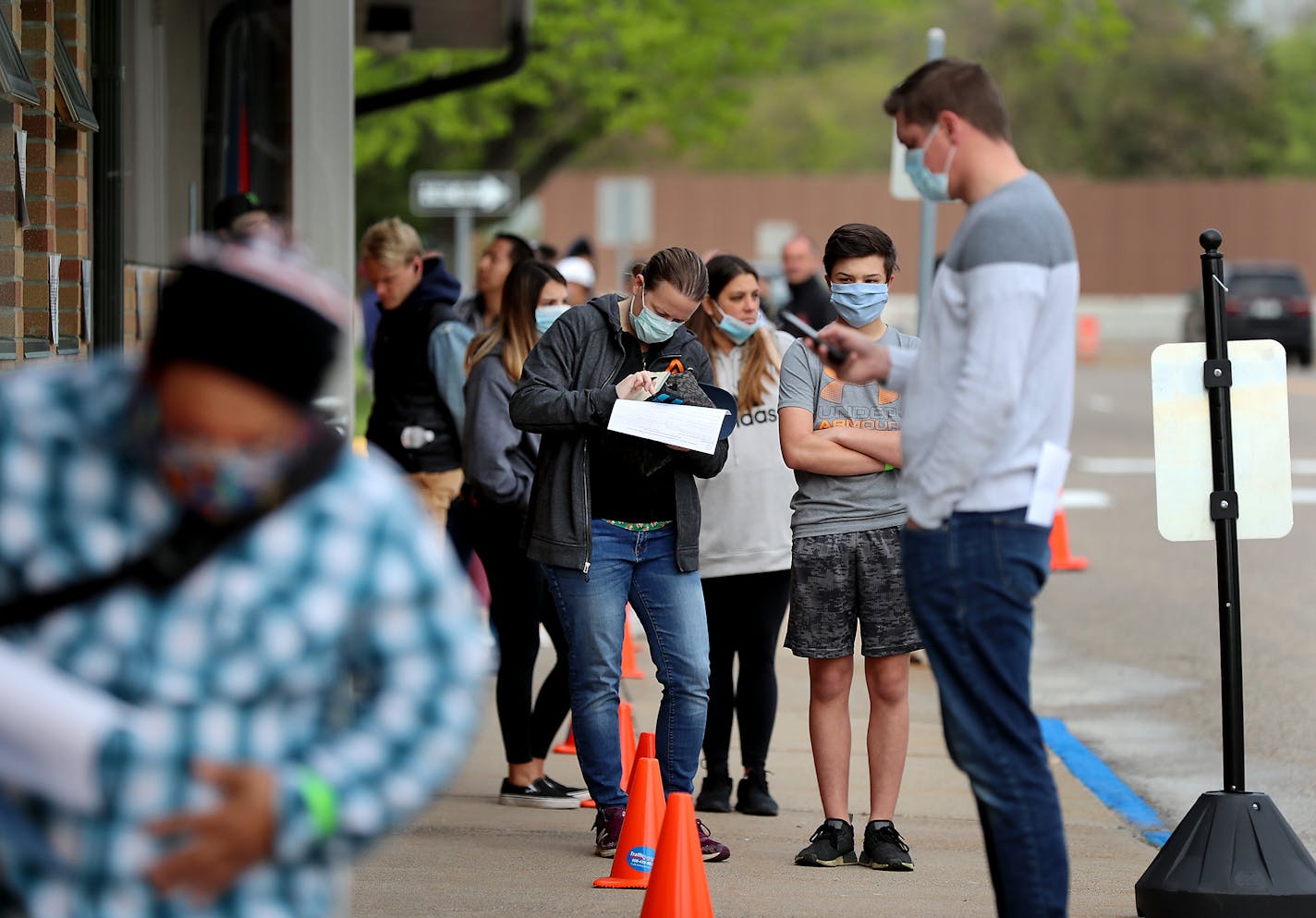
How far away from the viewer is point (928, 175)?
3.89 m

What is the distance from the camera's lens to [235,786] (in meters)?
2.19

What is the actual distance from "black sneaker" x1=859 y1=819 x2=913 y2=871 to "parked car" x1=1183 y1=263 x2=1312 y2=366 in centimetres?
3185

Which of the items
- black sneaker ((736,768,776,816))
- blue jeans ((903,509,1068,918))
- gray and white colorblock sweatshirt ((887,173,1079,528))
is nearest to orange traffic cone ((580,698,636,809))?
black sneaker ((736,768,776,816))

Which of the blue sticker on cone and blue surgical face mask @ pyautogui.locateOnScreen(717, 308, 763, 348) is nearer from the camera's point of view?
the blue sticker on cone

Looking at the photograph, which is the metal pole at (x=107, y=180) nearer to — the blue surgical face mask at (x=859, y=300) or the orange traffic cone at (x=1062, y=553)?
the blue surgical face mask at (x=859, y=300)

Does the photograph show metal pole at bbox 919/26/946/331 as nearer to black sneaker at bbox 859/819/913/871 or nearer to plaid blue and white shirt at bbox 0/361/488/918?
black sneaker at bbox 859/819/913/871

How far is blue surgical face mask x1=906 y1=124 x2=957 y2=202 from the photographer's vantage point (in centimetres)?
384

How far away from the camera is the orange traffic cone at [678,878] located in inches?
184

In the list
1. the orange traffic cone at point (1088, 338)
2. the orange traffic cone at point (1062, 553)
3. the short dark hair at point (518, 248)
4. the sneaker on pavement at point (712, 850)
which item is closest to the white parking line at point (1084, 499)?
the orange traffic cone at point (1062, 553)

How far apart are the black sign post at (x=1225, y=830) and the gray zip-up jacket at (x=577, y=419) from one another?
1450mm

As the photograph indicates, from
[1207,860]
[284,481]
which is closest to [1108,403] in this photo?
[1207,860]

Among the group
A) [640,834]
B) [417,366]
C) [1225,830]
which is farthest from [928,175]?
[417,366]

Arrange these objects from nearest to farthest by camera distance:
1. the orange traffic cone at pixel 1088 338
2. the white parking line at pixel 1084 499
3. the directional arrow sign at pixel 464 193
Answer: the white parking line at pixel 1084 499 → the directional arrow sign at pixel 464 193 → the orange traffic cone at pixel 1088 338

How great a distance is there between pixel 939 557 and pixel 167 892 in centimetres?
196
